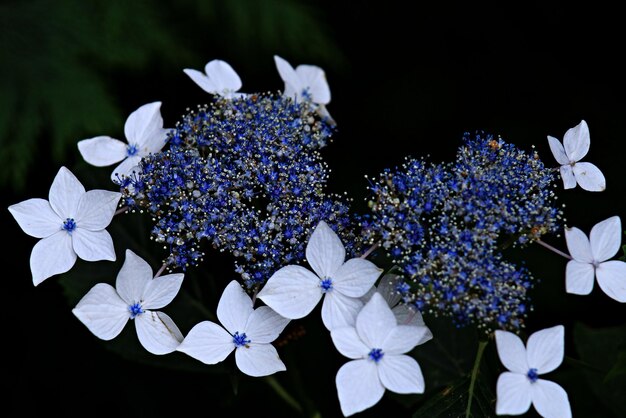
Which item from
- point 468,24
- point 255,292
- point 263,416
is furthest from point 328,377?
point 468,24

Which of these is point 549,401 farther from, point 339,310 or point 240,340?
point 240,340

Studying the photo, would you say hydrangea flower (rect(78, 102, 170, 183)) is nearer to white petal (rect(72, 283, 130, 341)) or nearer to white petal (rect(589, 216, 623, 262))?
white petal (rect(72, 283, 130, 341))

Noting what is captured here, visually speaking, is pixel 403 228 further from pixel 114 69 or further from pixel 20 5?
pixel 20 5

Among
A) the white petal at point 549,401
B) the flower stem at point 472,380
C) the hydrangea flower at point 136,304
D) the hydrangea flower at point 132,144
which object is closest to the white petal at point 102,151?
the hydrangea flower at point 132,144

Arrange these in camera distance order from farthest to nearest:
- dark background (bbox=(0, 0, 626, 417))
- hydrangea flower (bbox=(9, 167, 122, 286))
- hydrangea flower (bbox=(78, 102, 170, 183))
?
dark background (bbox=(0, 0, 626, 417)) < hydrangea flower (bbox=(78, 102, 170, 183)) < hydrangea flower (bbox=(9, 167, 122, 286))

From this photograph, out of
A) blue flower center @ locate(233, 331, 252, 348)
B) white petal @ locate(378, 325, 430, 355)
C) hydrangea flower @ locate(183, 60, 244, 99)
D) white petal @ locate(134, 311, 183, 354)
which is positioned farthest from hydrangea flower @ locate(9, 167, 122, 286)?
white petal @ locate(378, 325, 430, 355)
